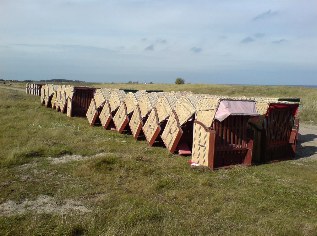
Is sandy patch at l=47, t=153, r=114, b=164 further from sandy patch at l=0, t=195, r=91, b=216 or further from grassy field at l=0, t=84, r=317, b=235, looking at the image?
sandy patch at l=0, t=195, r=91, b=216

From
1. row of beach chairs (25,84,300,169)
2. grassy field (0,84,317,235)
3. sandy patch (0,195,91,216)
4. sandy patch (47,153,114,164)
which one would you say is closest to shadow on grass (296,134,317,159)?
row of beach chairs (25,84,300,169)

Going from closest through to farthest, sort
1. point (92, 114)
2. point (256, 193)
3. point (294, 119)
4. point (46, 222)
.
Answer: point (46, 222)
point (256, 193)
point (294, 119)
point (92, 114)

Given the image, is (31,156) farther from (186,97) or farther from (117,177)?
(186,97)

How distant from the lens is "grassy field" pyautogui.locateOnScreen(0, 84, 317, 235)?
745 cm

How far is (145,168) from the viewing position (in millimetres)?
11531

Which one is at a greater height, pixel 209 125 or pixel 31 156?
pixel 209 125

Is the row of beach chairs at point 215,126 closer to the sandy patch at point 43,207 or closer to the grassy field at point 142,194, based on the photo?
the grassy field at point 142,194

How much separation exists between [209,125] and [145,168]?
8.11ft

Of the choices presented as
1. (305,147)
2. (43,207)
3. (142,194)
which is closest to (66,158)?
(142,194)

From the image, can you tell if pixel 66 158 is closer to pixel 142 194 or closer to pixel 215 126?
pixel 142 194

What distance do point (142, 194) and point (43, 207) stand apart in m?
2.33

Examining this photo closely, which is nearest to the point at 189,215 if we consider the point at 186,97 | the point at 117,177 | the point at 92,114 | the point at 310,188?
the point at 117,177

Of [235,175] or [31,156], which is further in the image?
[31,156]

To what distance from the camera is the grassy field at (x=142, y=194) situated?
745 centimetres
